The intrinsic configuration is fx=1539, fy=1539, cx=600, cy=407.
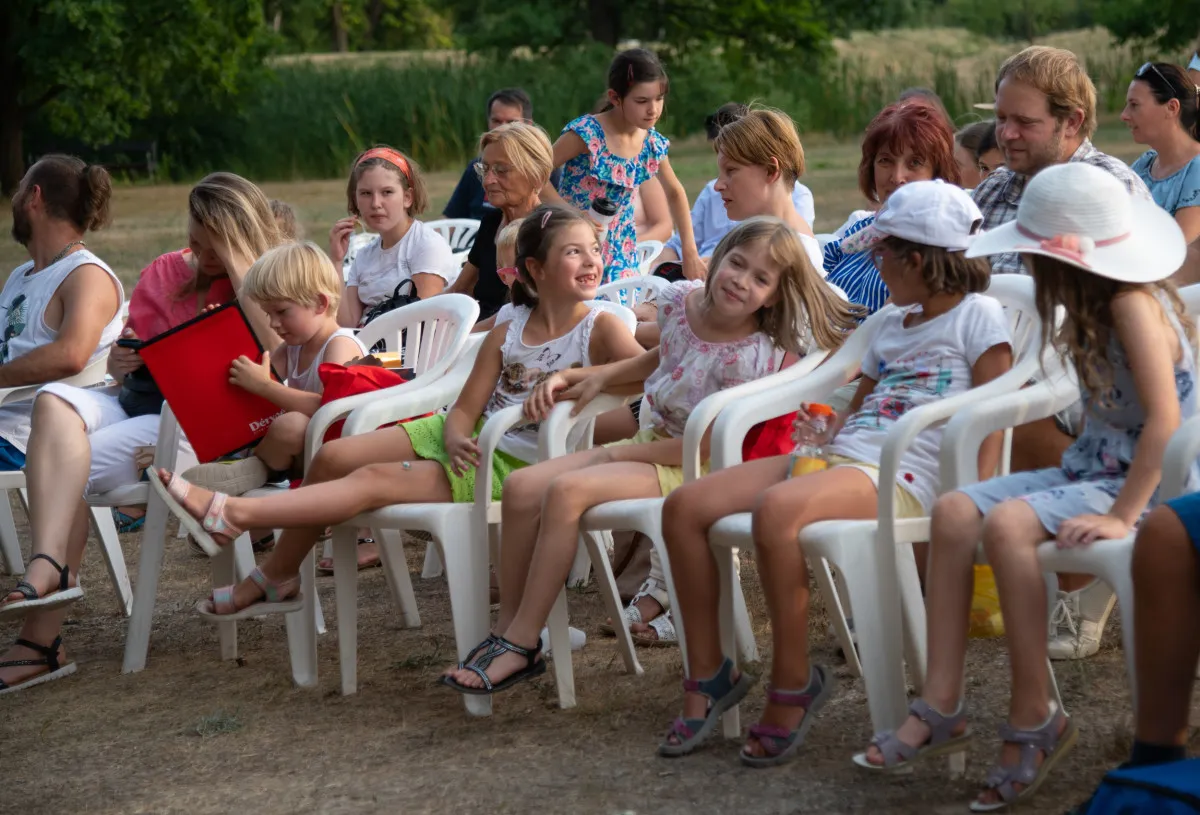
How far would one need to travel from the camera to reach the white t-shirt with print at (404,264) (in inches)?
215

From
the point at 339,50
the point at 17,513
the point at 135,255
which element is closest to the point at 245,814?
the point at 17,513

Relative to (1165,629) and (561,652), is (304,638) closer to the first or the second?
(561,652)

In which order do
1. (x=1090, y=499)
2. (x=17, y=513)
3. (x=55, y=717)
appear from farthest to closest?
(x=17, y=513) < (x=55, y=717) < (x=1090, y=499)

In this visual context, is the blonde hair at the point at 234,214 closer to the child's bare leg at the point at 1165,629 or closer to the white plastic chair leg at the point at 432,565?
the white plastic chair leg at the point at 432,565

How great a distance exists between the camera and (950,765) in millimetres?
2773

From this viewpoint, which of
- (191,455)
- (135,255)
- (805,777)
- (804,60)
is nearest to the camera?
(805,777)

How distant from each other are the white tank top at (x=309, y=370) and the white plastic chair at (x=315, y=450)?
0.66 ft

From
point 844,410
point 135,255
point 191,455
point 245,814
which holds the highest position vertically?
point 844,410

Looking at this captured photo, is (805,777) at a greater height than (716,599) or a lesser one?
lesser

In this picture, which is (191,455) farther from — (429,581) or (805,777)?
(805,777)

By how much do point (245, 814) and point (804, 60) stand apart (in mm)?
26629

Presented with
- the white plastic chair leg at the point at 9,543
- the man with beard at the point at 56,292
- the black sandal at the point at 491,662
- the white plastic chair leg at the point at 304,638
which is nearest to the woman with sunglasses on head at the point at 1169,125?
the black sandal at the point at 491,662

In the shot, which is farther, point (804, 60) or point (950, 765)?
point (804, 60)

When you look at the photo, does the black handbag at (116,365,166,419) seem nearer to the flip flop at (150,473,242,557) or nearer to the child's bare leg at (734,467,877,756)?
the flip flop at (150,473,242,557)
